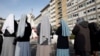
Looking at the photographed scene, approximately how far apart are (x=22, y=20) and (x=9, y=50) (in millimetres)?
1312

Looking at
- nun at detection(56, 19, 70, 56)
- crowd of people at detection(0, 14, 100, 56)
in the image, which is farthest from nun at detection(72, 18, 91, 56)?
nun at detection(56, 19, 70, 56)

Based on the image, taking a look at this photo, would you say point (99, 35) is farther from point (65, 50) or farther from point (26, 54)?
point (26, 54)

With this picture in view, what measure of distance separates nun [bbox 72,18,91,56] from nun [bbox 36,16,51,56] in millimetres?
1007

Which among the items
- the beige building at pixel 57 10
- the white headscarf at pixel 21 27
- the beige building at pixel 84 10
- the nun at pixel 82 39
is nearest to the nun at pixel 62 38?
the nun at pixel 82 39

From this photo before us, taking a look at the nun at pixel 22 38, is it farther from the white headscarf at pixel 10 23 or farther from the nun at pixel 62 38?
the nun at pixel 62 38

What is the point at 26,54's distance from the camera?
7.14 meters

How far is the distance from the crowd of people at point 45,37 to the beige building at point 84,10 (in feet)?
150

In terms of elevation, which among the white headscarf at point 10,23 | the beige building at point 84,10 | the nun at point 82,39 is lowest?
the nun at point 82,39

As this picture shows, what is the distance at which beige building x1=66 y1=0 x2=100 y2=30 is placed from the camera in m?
52.4

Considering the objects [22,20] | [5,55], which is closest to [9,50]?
[5,55]

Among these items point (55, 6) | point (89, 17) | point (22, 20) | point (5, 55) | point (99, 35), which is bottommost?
point (5, 55)

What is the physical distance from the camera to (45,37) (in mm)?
7039

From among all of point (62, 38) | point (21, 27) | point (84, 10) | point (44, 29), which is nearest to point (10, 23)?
point (21, 27)

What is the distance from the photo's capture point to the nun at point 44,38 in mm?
6949
